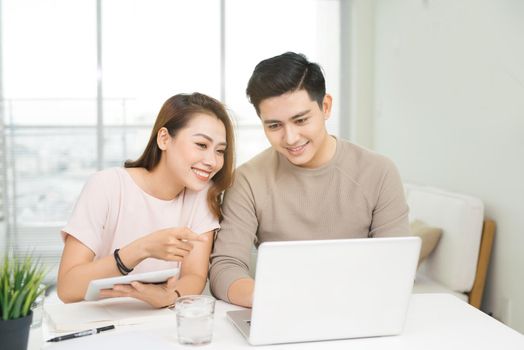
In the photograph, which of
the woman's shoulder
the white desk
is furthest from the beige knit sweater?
the white desk

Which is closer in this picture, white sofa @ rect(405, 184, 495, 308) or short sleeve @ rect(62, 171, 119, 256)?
→ short sleeve @ rect(62, 171, 119, 256)

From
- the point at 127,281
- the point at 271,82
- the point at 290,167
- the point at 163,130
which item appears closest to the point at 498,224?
the point at 290,167

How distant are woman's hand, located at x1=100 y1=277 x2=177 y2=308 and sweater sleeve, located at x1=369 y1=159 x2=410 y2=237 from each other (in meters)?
0.69

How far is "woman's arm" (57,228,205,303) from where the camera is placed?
52.5 inches

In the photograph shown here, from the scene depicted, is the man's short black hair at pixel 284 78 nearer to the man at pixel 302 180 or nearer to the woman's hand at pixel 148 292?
the man at pixel 302 180

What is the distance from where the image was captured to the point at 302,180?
71.4 inches

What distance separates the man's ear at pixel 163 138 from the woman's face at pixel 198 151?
1.4 inches

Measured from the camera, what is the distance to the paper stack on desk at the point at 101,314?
4.00 feet

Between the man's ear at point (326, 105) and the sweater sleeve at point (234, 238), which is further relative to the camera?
the man's ear at point (326, 105)

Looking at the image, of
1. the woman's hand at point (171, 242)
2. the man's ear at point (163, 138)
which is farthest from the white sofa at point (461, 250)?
the woman's hand at point (171, 242)

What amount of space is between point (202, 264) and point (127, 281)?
40cm

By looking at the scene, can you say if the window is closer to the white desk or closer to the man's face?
the man's face

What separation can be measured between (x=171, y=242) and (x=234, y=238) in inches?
14.0

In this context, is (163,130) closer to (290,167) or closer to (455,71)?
(290,167)
